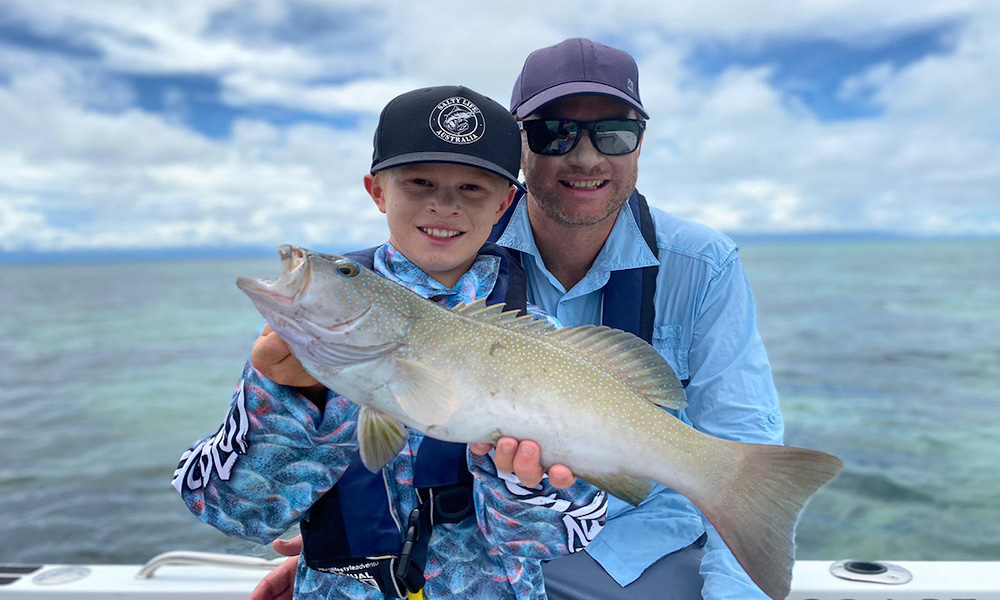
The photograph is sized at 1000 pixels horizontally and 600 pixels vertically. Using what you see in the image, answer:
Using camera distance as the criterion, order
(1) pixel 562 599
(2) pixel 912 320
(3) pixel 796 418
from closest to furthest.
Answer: (1) pixel 562 599 < (3) pixel 796 418 < (2) pixel 912 320

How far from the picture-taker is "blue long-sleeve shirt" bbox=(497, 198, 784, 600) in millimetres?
3387

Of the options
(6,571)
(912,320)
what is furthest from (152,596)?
(912,320)

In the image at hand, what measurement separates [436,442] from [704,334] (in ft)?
5.67

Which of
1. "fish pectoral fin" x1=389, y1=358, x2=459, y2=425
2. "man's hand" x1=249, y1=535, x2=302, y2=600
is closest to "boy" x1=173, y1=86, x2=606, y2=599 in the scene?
"fish pectoral fin" x1=389, y1=358, x2=459, y2=425

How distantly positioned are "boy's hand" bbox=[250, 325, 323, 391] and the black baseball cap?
0.70 meters

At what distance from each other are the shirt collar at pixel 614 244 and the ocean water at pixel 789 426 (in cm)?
229

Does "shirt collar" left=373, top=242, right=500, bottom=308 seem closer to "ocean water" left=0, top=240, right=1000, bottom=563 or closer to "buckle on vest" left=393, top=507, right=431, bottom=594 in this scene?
"buckle on vest" left=393, top=507, right=431, bottom=594

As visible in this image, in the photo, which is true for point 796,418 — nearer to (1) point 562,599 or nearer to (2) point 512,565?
(1) point 562,599

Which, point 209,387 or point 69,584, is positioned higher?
point 69,584

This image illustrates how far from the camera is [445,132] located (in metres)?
2.43

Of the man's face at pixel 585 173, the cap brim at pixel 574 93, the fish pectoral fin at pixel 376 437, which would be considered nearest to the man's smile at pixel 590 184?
the man's face at pixel 585 173

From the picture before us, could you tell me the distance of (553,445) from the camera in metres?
2.12

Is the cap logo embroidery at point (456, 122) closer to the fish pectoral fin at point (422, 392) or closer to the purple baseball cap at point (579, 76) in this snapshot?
the fish pectoral fin at point (422, 392)

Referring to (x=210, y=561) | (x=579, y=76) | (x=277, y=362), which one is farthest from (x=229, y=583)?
(x=579, y=76)
